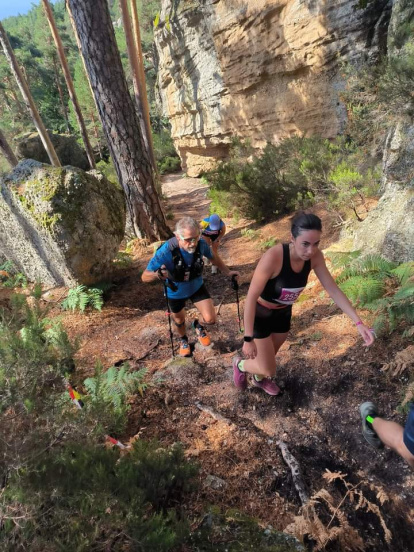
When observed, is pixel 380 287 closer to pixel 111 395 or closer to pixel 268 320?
pixel 268 320

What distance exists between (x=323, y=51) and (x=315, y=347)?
11.4m

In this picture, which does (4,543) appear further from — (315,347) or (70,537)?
(315,347)

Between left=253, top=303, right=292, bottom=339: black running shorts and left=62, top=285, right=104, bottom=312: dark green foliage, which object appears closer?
left=253, top=303, right=292, bottom=339: black running shorts

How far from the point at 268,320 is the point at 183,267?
1.27 metres

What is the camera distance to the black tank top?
275cm

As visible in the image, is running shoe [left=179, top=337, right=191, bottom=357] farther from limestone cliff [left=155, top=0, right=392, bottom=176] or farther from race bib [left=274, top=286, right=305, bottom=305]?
limestone cliff [left=155, top=0, right=392, bottom=176]

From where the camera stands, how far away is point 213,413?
3219 millimetres

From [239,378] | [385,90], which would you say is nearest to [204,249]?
[239,378]

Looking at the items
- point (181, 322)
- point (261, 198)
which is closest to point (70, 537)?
point (181, 322)

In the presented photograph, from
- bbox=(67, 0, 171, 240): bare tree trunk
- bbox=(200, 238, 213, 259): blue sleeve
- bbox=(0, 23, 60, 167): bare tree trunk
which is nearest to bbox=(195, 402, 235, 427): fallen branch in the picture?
bbox=(200, 238, 213, 259): blue sleeve

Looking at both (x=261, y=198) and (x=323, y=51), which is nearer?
(x=261, y=198)

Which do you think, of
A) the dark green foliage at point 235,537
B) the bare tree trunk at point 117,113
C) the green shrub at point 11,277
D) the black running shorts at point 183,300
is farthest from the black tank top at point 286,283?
the bare tree trunk at point 117,113

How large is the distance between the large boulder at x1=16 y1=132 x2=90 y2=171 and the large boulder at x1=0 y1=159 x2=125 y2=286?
17.2 m

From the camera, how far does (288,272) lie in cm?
276
